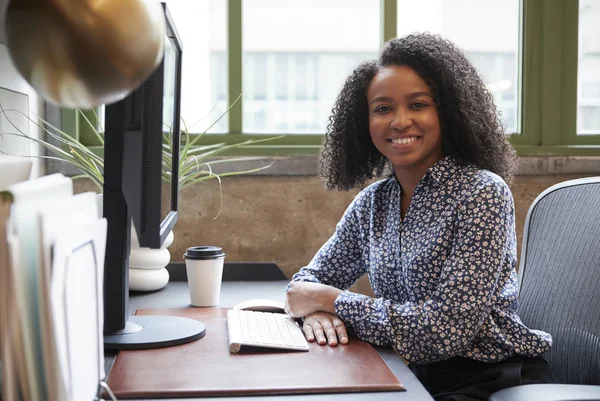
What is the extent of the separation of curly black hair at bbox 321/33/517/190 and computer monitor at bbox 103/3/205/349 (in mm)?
558

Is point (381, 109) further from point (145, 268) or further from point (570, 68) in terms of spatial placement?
point (570, 68)

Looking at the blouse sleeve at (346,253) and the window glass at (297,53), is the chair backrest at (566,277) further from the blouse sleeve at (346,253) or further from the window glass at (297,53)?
the window glass at (297,53)

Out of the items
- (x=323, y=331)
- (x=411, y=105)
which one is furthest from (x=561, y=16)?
(x=323, y=331)

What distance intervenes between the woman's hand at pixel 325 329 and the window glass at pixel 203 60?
4.20 ft

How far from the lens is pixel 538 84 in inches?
96.0

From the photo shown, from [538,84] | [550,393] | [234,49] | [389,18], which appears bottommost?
[550,393]

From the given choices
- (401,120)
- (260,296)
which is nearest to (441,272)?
(401,120)

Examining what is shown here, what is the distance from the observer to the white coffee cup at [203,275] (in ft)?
4.80

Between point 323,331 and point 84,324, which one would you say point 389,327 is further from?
point 84,324

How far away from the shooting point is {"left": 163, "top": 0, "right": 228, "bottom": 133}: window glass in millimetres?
2404

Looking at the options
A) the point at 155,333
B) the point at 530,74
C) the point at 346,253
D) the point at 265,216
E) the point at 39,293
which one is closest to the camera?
the point at 39,293

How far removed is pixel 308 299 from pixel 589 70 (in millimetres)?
1735

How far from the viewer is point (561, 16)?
95.0 inches

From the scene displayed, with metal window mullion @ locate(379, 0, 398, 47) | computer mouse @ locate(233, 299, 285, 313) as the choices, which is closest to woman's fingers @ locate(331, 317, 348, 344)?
computer mouse @ locate(233, 299, 285, 313)
